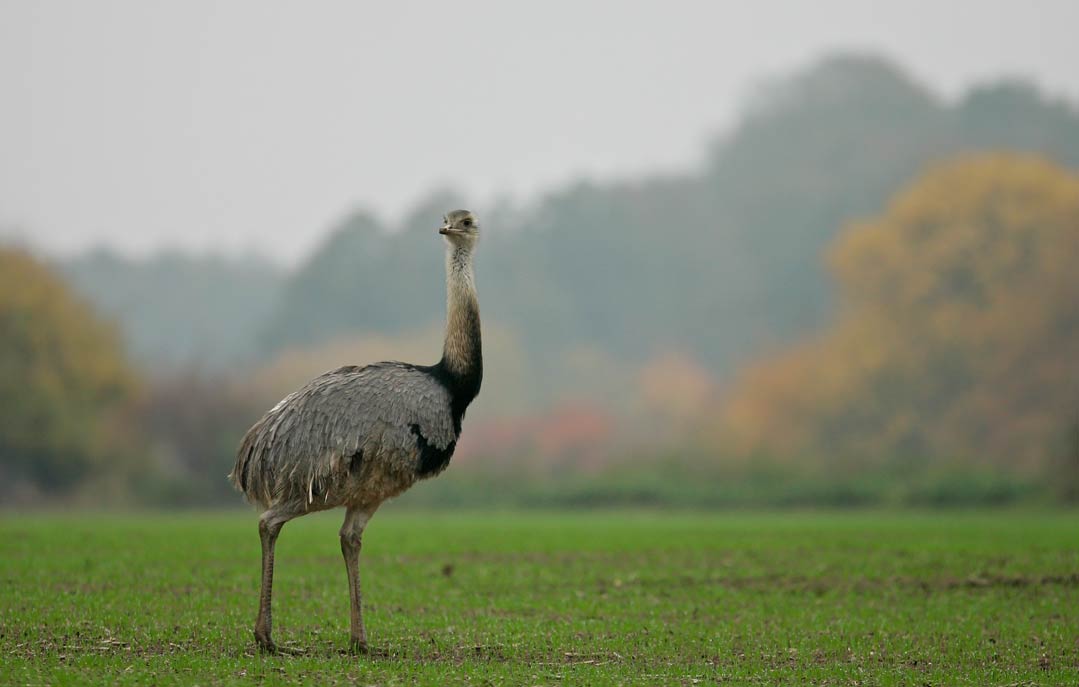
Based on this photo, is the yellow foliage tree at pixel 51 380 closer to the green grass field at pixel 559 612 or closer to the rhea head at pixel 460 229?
the green grass field at pixel 559 612

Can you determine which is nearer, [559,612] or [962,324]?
[559,612]

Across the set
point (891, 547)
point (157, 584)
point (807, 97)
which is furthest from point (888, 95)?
point (157, 584)

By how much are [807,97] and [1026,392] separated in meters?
A: 69.9

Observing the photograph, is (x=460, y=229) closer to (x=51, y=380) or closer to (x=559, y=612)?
Answer: (x=559, y=612)

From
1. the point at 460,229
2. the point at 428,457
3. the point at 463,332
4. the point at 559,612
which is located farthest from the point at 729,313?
the point at 428,457

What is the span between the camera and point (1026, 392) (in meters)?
60.7

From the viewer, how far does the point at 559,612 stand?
16.1 meters

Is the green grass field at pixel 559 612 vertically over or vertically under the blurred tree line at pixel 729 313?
under

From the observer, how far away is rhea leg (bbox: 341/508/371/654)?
12.9 metres

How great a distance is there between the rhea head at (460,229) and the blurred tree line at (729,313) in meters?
36.1

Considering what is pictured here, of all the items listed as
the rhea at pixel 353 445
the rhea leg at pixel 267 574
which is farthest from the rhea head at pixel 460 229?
the rhea leg at pixel 267 574

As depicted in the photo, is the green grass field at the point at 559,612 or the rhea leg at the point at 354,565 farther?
the rhea leg at the point at 354,565

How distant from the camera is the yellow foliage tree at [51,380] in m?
54.3

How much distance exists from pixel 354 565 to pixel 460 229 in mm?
3307
